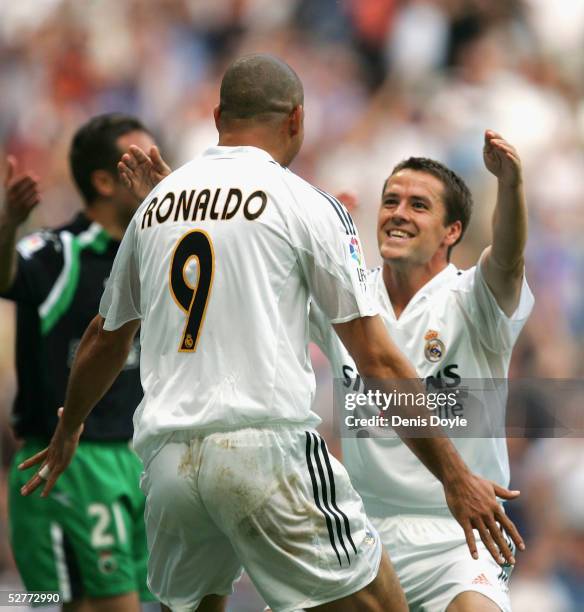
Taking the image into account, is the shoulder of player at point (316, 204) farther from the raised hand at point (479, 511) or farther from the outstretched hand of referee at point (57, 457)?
the outstretched hand of referee at point (57, 457)

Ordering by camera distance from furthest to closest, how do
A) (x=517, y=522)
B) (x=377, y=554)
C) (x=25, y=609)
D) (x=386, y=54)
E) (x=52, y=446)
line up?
1. (x=386, y=54)
2. (x=517, y=522)
3. (x=25, y=609)
4. (x=52, y=446)
5. (x=377, y=554)

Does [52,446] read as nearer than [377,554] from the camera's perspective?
No

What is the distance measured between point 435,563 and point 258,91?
2.02 meters

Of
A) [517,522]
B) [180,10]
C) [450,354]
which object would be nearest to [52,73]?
[180,10]

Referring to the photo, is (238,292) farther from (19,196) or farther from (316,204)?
(19,196)

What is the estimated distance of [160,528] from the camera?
344 centimetres

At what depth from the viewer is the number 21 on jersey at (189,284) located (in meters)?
3.31

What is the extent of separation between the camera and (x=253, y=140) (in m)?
3.56

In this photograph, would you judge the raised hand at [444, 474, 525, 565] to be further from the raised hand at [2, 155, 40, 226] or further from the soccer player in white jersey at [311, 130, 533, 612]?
the raised hand at [2, 155, 40, 226]

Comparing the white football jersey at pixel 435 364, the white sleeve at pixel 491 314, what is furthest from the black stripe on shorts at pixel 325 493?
the white sleeve at pixel 491 314

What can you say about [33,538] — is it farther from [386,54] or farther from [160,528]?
[386,54]

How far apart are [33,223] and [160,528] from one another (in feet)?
21.3

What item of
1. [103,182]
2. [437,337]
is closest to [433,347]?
→ [437,337]

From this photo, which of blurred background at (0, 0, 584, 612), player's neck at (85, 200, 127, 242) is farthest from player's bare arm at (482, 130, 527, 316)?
blurred background at (0, 0, 584, 612)
